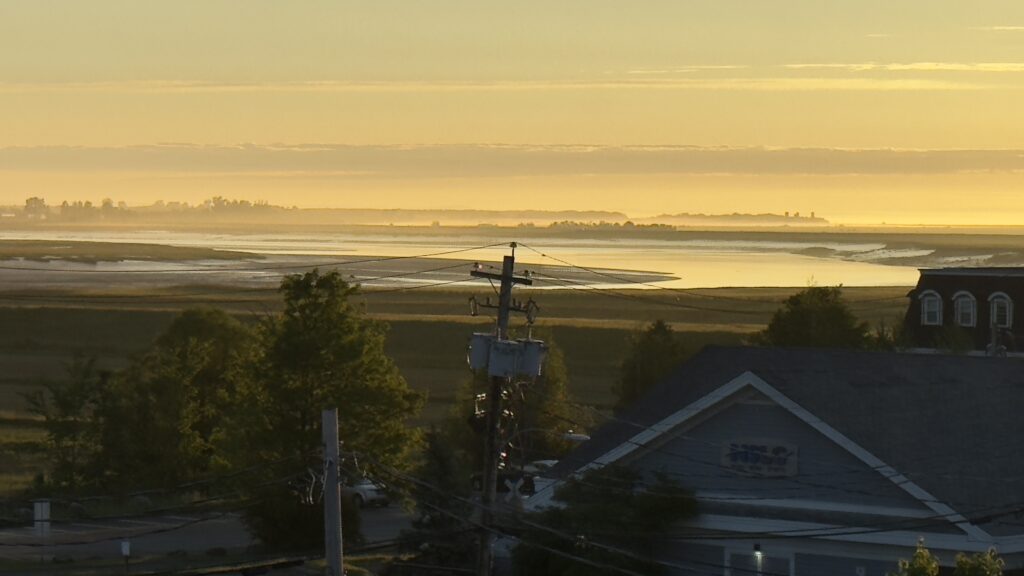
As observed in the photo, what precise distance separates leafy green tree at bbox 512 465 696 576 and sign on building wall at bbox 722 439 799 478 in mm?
1044

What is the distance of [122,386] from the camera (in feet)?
192

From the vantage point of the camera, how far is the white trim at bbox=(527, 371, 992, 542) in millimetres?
30391

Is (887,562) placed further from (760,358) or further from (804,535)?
(760,358)

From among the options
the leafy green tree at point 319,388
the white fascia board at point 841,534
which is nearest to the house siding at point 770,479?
the white fascia board at point 841,534

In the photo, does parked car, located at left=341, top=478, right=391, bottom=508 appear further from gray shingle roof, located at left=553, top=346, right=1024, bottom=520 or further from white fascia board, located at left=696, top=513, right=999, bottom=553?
white fascia board, located at left=696, top=513, right=999, bottom=553

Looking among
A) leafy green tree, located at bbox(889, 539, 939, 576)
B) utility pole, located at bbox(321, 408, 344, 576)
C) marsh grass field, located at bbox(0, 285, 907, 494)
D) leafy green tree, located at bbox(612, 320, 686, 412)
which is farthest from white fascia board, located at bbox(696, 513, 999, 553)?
marsh grass field, located at bbox(0, 285, 907, 494)

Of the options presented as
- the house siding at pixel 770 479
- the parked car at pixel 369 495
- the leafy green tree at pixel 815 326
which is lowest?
the parked car at pixel 369 495

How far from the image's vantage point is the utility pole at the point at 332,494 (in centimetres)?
2641

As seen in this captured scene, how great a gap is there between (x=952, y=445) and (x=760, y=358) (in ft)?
14.8

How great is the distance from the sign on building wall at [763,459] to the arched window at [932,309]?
4399 centimetres

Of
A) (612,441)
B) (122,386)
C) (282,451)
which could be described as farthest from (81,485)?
(612,441)

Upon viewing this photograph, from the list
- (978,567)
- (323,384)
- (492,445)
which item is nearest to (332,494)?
(492,445)

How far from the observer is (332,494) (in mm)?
26688

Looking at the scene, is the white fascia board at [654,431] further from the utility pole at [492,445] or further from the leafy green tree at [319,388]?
→ the leafy green tree at [319,388]
